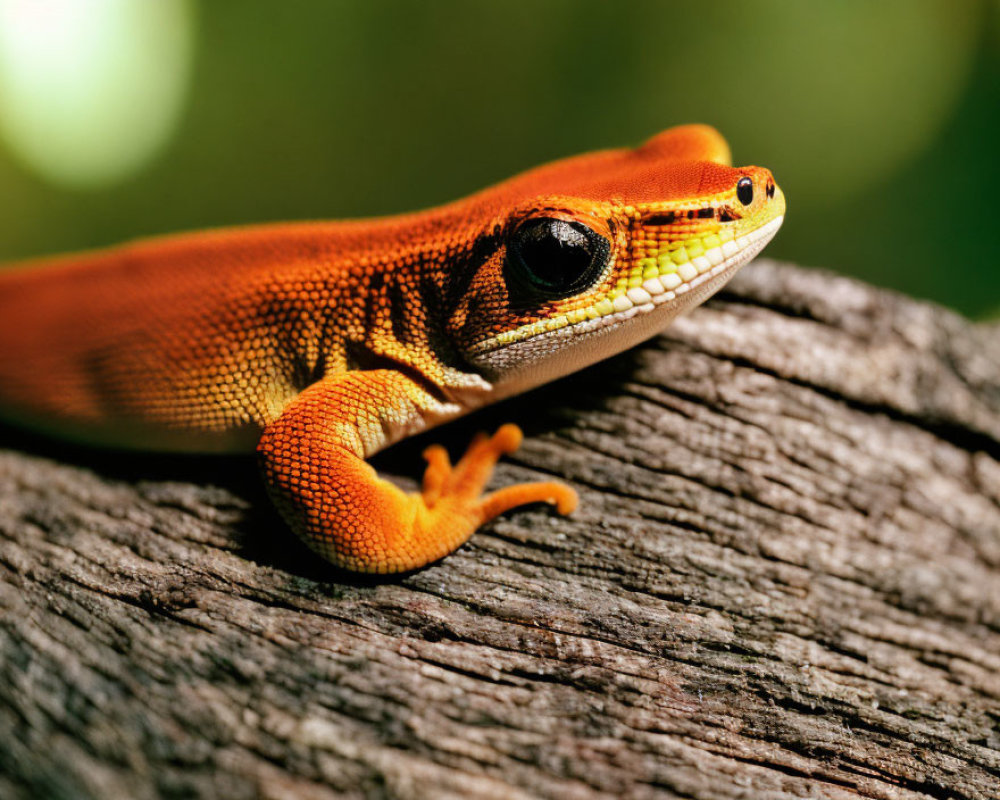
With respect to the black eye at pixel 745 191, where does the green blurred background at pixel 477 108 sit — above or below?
above

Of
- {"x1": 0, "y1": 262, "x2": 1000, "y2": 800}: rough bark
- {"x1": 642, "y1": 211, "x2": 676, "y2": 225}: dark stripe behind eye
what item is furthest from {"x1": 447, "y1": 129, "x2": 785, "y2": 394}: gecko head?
{"x1": 0, "y1": 262, "x2": 1000, "y2": 800}: rough bark

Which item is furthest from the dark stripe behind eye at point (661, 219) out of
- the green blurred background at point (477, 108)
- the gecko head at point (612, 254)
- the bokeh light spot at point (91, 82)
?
the bokeh light spot at point (91, 82)

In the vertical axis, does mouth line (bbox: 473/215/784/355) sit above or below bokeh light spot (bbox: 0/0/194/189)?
below


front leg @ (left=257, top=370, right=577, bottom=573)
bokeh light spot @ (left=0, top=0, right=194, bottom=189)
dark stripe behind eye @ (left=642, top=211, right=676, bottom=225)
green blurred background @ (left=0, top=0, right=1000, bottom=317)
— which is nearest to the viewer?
dark stripe behind eye @ (left=642, top=211, right=676, bottom=225)

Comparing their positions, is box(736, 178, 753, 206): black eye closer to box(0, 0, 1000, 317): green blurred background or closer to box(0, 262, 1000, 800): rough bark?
box(0, 262, 1000, 800): rough bark

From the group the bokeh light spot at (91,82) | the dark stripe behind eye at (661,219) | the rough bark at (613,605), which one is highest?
the bokeh light spot at (91,82)

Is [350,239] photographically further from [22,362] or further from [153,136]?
[153,136]

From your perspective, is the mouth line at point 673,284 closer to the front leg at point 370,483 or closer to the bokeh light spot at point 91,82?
the front leg at point 370,483
